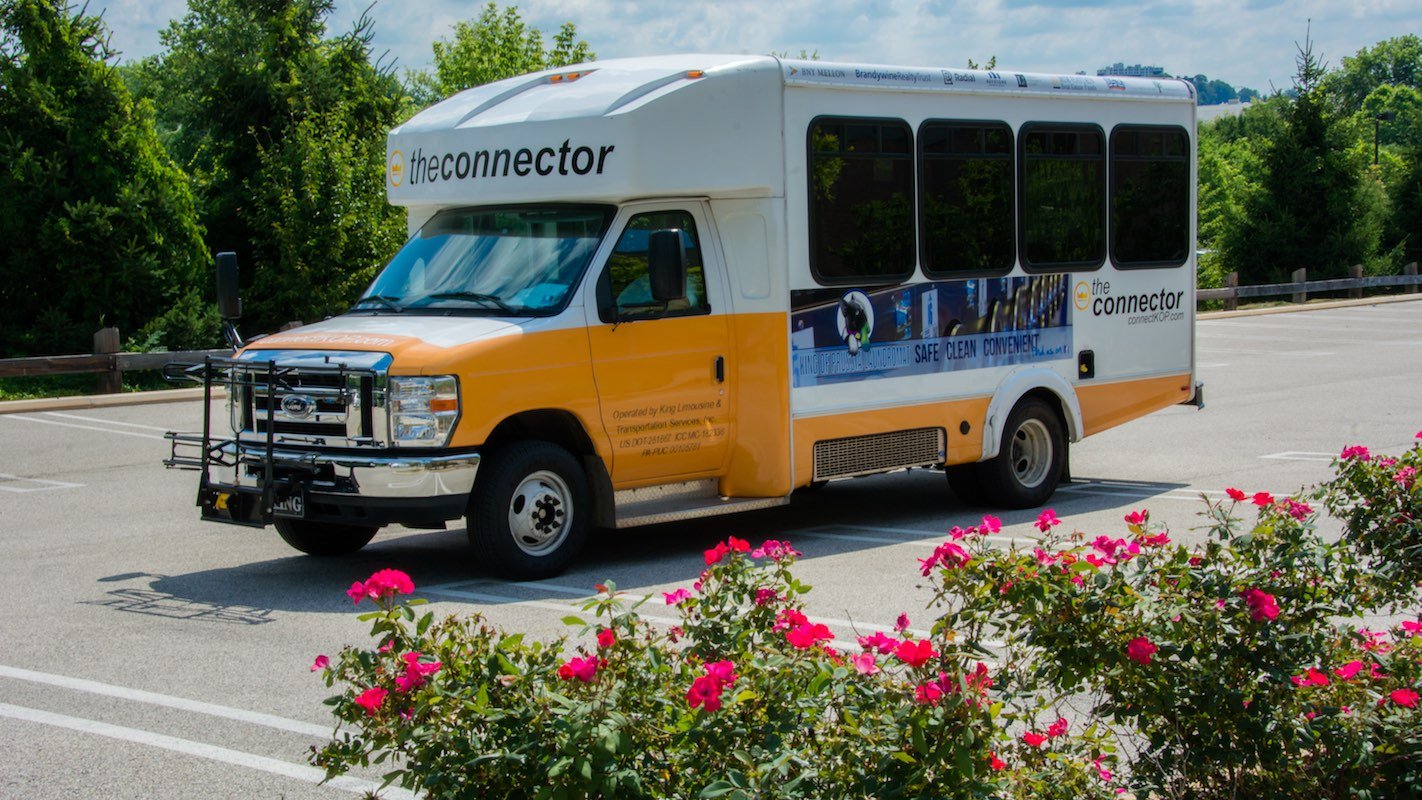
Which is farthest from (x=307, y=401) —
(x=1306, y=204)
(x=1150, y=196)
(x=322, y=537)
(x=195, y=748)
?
(x=1306, y=204)

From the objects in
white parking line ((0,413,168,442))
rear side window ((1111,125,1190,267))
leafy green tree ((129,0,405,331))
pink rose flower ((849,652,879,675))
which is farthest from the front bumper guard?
leafy green tree ((129,0,405,331))

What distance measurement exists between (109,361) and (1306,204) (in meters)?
29.6

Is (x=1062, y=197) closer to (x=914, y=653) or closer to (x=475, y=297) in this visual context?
(x=475, y=297)

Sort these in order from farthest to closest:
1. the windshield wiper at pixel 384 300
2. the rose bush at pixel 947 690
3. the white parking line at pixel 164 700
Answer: the windshield wiper at pixel 384 300, the white parking line at pixel 164 700, the rose bush at pixel 947 690

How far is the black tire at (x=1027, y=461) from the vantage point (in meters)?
11.8

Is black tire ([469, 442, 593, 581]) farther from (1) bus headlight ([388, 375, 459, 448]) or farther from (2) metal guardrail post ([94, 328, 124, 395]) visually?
(2) metal guardrail post ([94, 328, 124, 395])

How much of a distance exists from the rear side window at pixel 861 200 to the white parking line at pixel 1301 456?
191 inches

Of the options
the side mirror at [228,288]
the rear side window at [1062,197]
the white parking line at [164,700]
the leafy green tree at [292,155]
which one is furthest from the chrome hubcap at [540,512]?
the leafy green tree at [292,155]

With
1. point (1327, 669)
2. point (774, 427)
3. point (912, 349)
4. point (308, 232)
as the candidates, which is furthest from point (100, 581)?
point (308, 232)

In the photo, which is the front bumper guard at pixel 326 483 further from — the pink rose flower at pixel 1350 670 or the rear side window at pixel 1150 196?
the rear side window at pixel 1150 196

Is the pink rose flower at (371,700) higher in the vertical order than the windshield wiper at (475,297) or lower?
lower

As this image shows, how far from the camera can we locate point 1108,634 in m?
4.48

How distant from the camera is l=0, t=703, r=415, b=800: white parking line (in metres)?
5.75

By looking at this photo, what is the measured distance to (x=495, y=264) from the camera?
32.3ft
